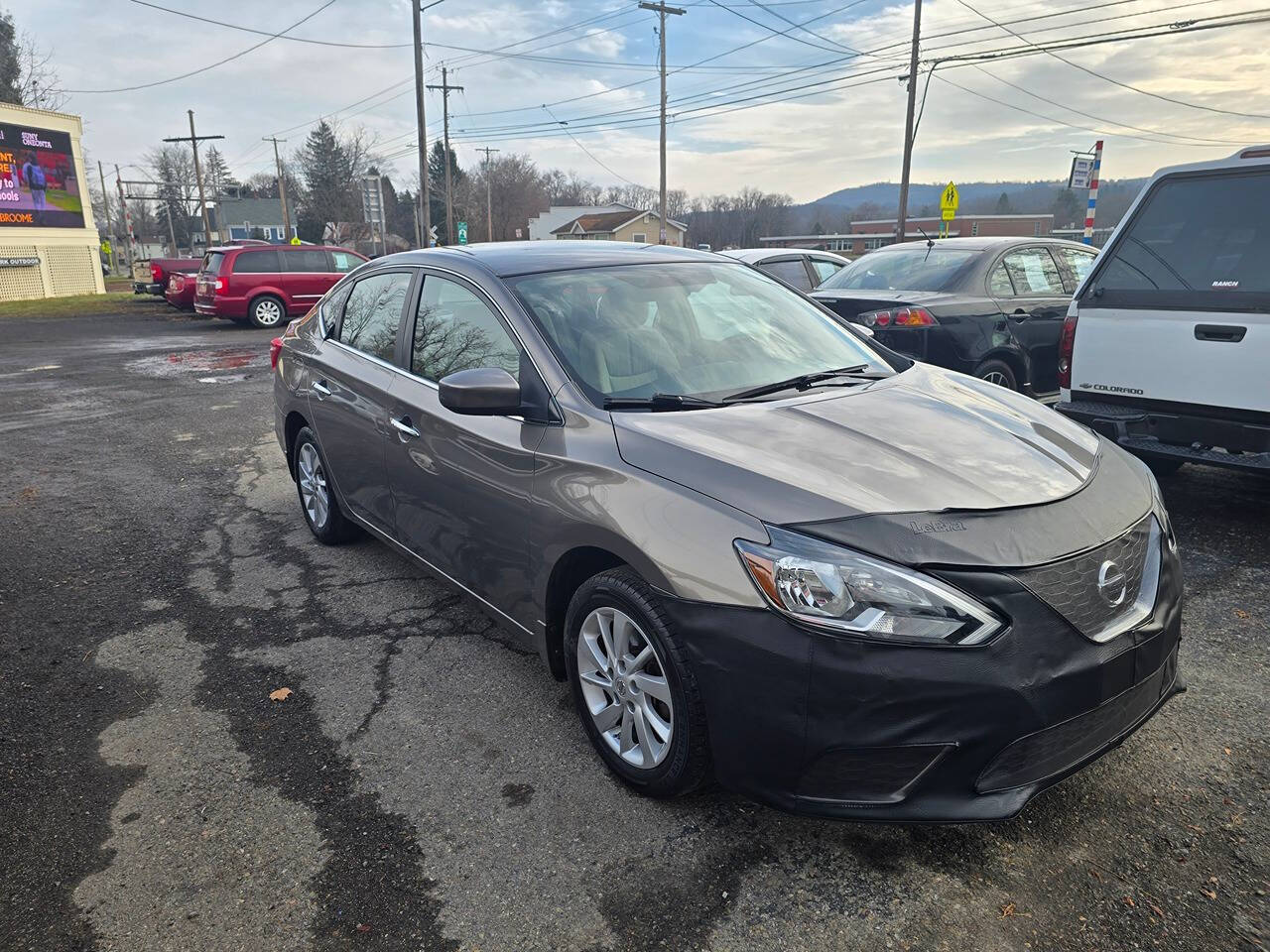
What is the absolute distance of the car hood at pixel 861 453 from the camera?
7.77ft

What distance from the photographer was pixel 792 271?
1069 cm

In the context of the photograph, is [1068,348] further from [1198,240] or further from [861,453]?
[861,453]

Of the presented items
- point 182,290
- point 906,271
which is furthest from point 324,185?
point 906,271

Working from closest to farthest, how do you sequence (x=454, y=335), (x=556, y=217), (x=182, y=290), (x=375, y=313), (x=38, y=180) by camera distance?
(x=454, y=335), (x=375, y=313), (x=182, y=290), (x=38, y=180), (x=556, y=217)

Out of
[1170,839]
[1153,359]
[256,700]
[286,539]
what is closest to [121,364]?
[286,539]

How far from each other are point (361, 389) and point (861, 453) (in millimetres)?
2595

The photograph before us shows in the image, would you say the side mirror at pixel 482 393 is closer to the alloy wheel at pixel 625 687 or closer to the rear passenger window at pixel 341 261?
the alloy wheel at pixel 625 687

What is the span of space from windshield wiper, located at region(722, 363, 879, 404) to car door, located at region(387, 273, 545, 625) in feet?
2.47

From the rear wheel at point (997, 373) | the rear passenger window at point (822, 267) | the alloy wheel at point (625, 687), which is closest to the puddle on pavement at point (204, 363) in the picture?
the rear passenger window at point (822, 267)

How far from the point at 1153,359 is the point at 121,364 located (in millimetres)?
14418

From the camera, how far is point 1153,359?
15.5 ft

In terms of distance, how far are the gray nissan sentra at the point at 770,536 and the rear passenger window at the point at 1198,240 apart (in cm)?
185

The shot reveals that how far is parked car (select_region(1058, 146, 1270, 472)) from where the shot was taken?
4.37m

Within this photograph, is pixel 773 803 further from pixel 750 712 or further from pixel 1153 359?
pixel 1153 359
